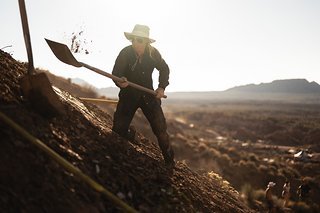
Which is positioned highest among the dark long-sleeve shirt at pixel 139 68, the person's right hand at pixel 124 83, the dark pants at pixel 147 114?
the dark long-sleeve shirt at pixel 139 68

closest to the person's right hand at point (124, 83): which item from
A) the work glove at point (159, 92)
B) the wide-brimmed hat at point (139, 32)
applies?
the work glove at point (159, 92)

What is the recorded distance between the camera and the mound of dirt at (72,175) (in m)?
3.15

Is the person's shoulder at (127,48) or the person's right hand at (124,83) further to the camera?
the person's shoulder at (127,48)

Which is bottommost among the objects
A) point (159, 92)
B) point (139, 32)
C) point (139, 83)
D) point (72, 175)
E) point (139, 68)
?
point (72, 175)

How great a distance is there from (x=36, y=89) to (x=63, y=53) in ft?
3.10

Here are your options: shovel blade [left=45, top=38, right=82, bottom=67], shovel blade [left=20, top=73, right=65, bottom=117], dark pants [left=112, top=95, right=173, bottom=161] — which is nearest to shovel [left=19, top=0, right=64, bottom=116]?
shovel blade [left=20, top=73, right=65, bottom=117]

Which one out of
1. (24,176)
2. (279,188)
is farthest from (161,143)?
(279,188)

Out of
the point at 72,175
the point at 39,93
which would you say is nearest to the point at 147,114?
the point at 39,93

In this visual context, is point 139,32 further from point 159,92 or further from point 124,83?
point 159,92

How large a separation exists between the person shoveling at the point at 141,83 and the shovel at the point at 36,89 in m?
1.21

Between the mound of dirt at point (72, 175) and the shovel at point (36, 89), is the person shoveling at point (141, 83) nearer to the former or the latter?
the mound of dirt at point (72, 175)

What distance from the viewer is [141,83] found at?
5.66 m

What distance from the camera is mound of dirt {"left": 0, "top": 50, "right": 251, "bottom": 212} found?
124 inches

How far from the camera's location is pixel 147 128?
24625 mm
